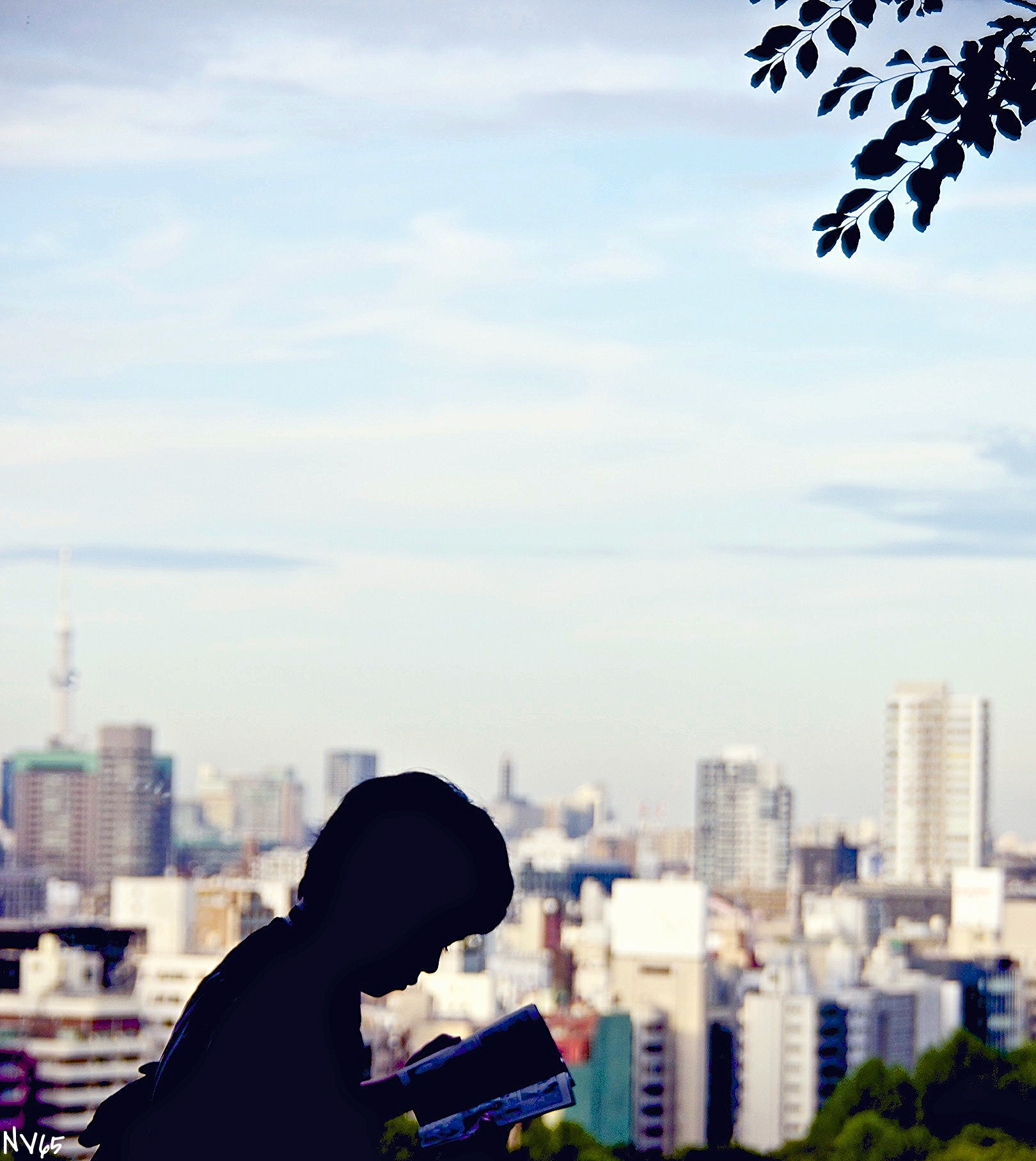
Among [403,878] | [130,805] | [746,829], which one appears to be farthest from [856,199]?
[746,829]

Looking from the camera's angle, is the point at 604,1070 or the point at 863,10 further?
the point at 604,1070

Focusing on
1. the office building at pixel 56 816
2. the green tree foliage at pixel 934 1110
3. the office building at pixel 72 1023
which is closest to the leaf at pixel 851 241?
the green tree foliage at pixel 934 1110

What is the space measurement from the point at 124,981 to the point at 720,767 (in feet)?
A: 129

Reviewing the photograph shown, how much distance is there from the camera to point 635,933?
107 feet

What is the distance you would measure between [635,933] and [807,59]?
104ft

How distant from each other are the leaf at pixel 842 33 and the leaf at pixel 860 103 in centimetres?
4

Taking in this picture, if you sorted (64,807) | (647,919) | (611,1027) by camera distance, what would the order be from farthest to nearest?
(64,807) → (647,919) → (611,1027)

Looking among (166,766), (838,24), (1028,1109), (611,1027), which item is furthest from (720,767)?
(838,24)

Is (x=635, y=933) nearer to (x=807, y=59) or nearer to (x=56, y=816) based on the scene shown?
(x=56, y=816)

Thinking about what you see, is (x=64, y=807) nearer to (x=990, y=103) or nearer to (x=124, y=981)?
(x=124, y=981)

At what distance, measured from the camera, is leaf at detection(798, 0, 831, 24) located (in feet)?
5.16

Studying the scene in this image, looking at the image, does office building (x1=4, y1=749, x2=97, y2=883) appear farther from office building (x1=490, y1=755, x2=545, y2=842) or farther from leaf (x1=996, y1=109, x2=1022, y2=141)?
leaf (x1=996, y1=109, x2=1022, y2=141)

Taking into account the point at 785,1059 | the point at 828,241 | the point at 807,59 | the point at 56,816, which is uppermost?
the point at 807,59

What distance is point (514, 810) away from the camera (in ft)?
253
